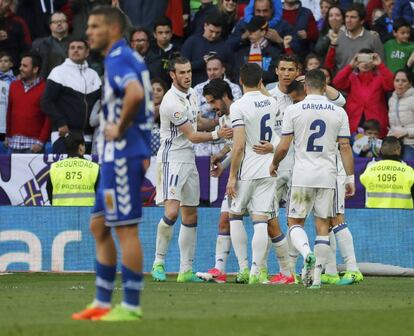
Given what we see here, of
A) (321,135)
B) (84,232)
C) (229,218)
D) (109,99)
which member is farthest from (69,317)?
(84,232)

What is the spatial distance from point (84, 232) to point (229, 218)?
341cm

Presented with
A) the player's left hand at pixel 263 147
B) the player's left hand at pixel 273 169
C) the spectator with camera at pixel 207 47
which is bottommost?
the player's left hand at pixel 273 169

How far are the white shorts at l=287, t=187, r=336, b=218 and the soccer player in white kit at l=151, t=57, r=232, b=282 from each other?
6.30 feet

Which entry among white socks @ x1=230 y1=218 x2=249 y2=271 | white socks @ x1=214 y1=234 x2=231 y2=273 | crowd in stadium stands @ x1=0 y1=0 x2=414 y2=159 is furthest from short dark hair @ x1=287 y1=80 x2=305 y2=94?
crowd in stadium stands @ x1=0 y1=0 x2=414 y2=159

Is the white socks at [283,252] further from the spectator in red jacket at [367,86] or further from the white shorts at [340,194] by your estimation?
the spectator in red jacket at [367,86]

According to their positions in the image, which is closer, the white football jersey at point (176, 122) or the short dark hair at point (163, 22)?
the white football jersey at point (176, 122)

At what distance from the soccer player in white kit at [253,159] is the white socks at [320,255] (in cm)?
98

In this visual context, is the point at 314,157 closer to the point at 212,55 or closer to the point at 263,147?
the point at 263,147

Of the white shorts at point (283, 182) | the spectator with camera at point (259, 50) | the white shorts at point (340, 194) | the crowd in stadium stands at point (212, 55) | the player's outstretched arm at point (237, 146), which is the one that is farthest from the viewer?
the spectator with camera at point (259, 50)

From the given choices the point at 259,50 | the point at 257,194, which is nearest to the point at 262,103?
the point at 257,194

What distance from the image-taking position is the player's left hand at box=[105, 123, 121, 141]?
960cm

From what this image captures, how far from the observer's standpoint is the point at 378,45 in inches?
874

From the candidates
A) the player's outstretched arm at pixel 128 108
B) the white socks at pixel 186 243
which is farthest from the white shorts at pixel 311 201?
the player's outstretched arm at pixel 128 108

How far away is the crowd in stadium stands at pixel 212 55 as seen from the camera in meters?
21.1
